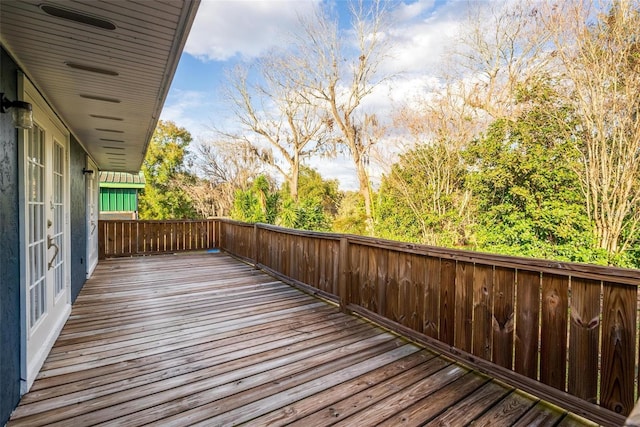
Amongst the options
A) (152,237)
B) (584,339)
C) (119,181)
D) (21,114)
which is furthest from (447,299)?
(119,181)

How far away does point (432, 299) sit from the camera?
2.79 metres

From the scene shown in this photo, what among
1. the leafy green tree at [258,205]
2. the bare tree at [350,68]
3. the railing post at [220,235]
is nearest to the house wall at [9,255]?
the railing post at [220,235]

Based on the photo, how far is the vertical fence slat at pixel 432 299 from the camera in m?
2.74

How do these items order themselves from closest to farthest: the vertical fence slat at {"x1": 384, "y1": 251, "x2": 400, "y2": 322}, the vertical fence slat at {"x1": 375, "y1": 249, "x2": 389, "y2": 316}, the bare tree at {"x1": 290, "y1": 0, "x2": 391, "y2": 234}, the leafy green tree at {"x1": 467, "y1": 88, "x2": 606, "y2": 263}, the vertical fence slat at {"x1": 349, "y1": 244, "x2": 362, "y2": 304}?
the vertical fence slat at {"x1": 384, "y1": 251, "x2": 400, "y2": 322} < the vertical fence slat at {"x1": 375, "y1": 249, "x2": 389, "y2": 316} < the vertical fence slat at {"x1": 349, "y1": 244, "x2": 362, "y2": 304} < the leafy green tree at {"x1": 467, "y1": 88, "x2": 606, "y2": 263} < the bare tree at {"x1": 290, "y1": 0, "x2": 391, "y2": 234}

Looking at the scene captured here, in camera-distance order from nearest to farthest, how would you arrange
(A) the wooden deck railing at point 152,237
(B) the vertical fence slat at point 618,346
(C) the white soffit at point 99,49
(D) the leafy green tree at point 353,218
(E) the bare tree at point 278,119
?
(C) the white soffit at point 99,49 → (B) the vertical fence slat at point 618,346 → (A) the wooden deck railing at point 152,237 → (D) the leafy green tree at point 353,218 → (E) the bare tree at point 278,119

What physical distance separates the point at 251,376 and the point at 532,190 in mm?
5914

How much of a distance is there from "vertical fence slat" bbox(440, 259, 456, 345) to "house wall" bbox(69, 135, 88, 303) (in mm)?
4348

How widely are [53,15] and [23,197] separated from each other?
1267mm

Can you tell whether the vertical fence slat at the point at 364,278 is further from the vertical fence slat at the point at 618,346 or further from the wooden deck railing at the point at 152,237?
the wooden deck railing at the point at 152,237

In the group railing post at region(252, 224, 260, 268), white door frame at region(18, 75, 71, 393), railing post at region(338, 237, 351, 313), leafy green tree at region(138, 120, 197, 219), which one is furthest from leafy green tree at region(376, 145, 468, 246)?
leafy green tree at region(138, 120, 197, 219)

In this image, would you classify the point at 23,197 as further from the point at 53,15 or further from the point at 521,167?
the point at 521,167

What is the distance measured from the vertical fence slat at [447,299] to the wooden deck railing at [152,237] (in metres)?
7.42

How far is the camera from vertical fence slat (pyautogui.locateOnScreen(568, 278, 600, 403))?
1.86 m

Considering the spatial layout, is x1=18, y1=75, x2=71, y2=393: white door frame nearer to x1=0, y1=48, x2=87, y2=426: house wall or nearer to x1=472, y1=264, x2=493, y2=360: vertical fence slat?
x1=0, y1=48, x2=87, y2=426: house wall
